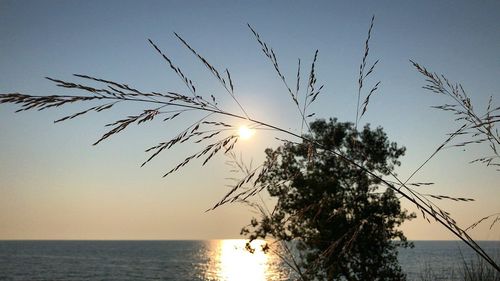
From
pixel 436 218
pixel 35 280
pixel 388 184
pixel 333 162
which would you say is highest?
pixel 333 162

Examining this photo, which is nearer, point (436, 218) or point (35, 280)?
point (436, 218)

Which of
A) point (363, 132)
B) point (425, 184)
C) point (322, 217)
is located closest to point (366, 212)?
point (322, 217)

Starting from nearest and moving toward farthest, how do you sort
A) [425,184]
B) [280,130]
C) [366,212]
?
[280,130]
[425,184]
[366,212]

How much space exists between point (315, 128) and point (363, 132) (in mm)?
3183

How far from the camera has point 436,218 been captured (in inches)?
51.3

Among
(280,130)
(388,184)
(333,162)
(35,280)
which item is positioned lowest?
Result: (35,280)

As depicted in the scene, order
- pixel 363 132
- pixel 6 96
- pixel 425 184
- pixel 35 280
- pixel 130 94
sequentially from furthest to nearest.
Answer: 1. pixel 35 280
2. pixel 363 132
3. pixel 425 184
4. pixel 130 94
5. pixel 6 96

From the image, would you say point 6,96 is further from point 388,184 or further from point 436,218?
point 436,218

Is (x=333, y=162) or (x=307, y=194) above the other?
(x=333, y=162)

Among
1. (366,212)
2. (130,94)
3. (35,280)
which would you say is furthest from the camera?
(35,280)

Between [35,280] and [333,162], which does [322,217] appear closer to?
[333,162]

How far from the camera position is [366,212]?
947 inches

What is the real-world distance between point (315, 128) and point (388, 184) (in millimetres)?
26697

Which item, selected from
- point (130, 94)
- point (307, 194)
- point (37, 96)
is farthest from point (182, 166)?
point (307, 194)
